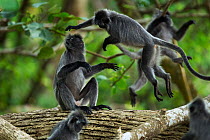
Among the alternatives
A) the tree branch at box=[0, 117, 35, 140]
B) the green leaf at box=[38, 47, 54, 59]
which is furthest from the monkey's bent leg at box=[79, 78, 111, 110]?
the tree branch at box=[0, 117, 35, 140]

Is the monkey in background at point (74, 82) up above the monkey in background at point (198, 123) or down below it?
above

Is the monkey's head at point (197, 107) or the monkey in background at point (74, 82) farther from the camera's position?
the monkey in background at point (74, 82)

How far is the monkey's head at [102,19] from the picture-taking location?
20.3 ft

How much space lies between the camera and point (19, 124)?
641cm

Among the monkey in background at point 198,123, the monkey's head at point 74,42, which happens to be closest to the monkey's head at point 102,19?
the monkey's head at point 74,42

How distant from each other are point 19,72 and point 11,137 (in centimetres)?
736

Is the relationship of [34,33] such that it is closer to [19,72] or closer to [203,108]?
[203,108]

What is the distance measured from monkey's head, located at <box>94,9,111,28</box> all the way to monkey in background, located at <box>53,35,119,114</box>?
631mm

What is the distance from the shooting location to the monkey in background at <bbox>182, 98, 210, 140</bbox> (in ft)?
13.5

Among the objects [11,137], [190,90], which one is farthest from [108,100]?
[11,137]

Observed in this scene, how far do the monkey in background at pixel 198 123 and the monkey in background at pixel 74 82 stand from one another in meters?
2.38

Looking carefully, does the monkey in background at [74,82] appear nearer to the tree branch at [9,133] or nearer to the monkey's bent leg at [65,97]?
the monkey's bent leg at [65,97]

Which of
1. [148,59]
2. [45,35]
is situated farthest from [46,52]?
[148,59]

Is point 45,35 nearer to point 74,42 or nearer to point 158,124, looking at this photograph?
point 74,42
